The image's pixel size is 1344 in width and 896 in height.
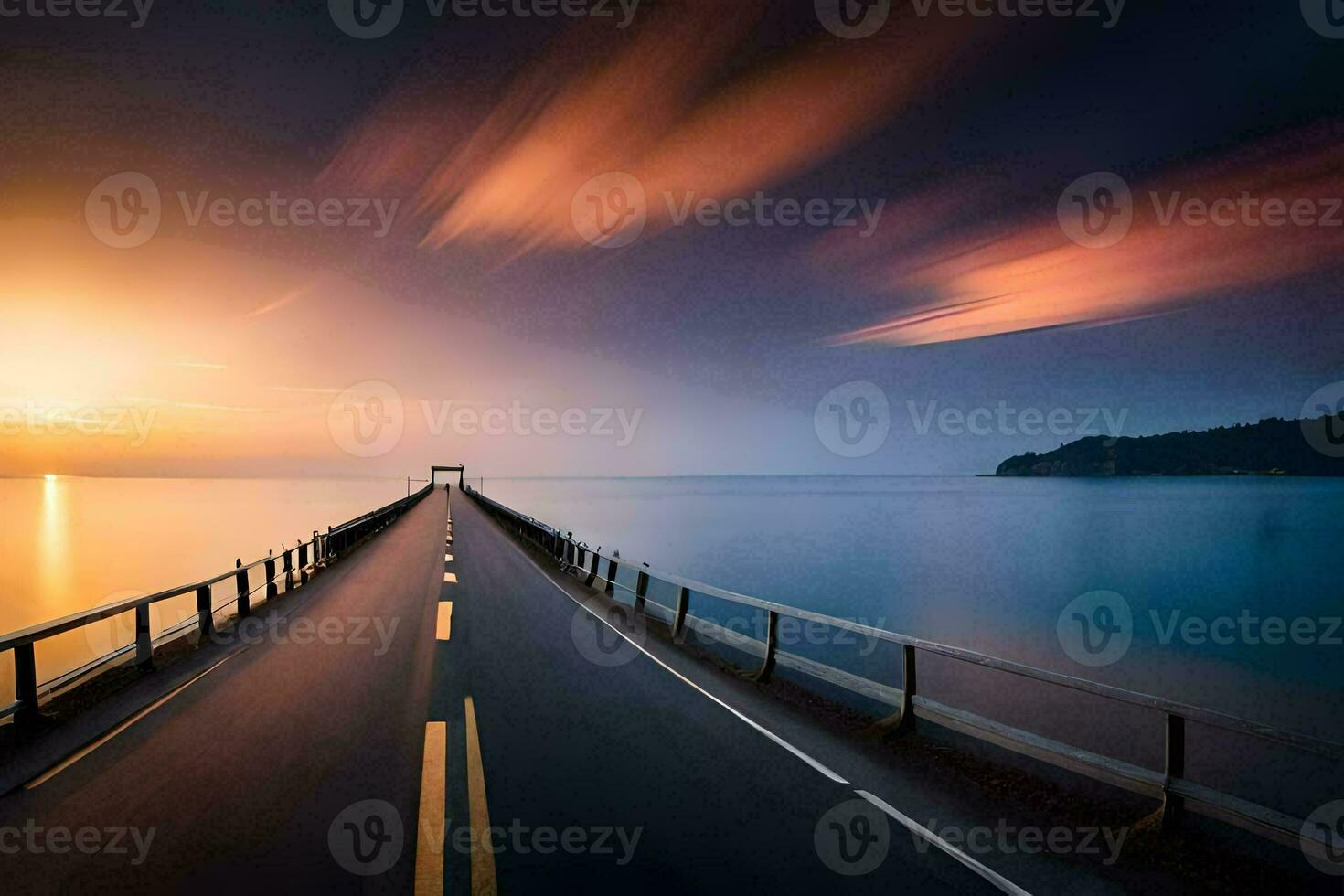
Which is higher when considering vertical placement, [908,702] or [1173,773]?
[1173,773]

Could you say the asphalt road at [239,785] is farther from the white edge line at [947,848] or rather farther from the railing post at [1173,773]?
the railing post at [1173,773]

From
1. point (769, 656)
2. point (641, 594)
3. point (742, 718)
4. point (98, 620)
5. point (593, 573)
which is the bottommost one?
point (593, 573)

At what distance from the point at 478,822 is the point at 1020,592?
53.0m

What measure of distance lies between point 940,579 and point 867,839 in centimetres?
5276

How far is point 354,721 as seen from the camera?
26.3ft

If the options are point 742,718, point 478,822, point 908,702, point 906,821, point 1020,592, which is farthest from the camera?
point 1020,592

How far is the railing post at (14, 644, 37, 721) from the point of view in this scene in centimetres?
778

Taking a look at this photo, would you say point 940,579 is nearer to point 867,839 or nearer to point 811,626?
point 811,626

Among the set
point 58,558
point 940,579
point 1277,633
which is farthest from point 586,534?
point 1277,633

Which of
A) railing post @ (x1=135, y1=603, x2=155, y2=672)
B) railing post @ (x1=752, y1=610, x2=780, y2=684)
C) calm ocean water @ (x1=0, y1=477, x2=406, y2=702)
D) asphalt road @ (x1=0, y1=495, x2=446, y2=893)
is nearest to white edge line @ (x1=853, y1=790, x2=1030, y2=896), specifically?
asphalt road @ (x1=0, y1=495, x2=446, y2=893)

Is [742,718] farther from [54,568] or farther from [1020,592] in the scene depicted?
[54,568]

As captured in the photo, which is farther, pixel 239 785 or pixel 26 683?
pixel 26 683

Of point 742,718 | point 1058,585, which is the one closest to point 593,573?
point 742,718

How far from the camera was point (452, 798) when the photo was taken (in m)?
5.73
